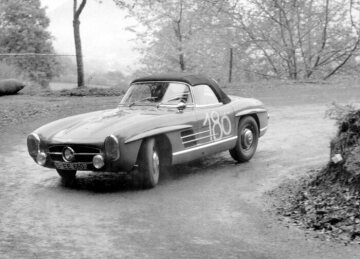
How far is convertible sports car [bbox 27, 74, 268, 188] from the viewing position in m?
9.06

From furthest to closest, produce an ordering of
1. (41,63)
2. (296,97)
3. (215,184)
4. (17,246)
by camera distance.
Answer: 1. (41,63)
2. (296,97)
3. (215,184)
4. (17,246)

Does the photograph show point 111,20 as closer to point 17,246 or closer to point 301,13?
point 301,13

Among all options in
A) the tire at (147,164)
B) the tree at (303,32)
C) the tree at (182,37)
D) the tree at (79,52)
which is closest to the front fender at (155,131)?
the tire at (147,164)

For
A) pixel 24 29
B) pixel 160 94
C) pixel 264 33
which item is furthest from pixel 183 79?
pixel 24 29

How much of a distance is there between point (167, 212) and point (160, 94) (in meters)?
2.91

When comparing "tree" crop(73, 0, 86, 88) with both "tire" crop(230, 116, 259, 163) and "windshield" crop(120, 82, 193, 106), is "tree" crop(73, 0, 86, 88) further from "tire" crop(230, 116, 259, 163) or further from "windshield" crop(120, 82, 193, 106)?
"windshield" crop(120, 82, 193, 106)

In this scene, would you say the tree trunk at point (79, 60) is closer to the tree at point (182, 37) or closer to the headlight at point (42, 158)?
the tree at point (182, 37)

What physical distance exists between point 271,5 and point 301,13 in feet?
5.36

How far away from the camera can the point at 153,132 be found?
9406 mm

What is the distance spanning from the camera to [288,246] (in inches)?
266

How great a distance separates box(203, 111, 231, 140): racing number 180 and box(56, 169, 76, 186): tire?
2.13 metres

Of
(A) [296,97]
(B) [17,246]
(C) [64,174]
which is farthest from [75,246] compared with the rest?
(A) [296,97]

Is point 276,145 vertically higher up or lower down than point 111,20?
lower down

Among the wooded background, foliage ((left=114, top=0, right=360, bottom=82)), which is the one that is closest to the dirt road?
the wooded background
